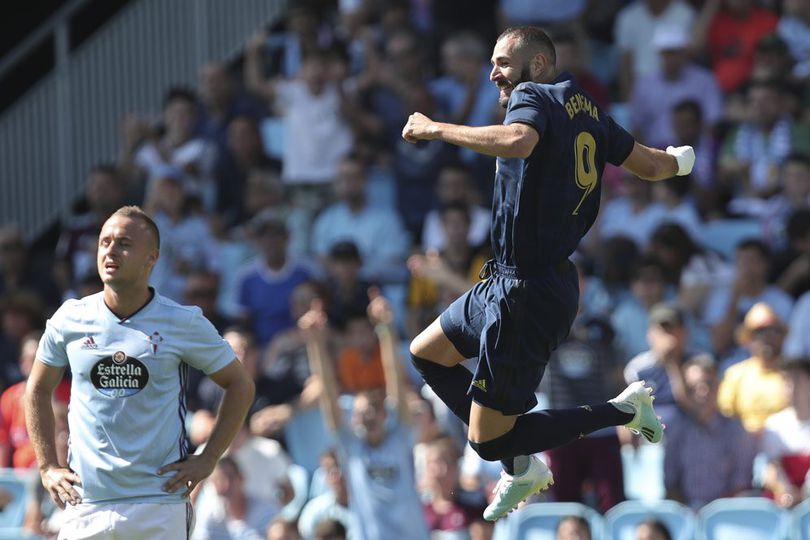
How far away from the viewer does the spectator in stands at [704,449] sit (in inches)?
412

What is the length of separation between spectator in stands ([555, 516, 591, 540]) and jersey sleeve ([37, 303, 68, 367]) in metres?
3.89

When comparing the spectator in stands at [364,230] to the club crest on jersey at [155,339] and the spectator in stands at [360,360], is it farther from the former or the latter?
the club crest on jersey at [155,339]

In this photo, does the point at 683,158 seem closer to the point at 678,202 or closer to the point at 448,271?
the point at 448,271

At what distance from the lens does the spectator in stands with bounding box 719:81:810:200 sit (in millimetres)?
13148

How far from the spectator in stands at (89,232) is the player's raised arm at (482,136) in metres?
8.34

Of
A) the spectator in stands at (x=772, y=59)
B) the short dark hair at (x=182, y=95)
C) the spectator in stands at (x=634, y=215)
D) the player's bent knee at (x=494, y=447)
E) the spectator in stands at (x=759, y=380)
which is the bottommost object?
the player's bent knee at (x=494, y=447)

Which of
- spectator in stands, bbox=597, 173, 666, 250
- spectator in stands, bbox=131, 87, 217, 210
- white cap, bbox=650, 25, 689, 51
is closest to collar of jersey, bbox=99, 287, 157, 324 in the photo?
spectator in stands, bbox=597, 173, 666, 250

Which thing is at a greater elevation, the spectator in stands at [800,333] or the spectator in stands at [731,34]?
the spectator in stands at [731,34]

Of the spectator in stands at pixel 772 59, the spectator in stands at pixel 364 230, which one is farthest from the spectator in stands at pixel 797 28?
the spectator in stands at pixel 364 230

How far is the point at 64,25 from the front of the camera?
55.0 feet

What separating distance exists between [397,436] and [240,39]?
7308mm

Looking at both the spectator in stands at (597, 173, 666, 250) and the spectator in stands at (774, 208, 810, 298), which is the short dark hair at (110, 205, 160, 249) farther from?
the spectator in stands at (774, 208, 810, 298)

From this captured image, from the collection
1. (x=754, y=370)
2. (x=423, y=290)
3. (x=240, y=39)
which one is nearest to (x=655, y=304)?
(x=754, y=370)

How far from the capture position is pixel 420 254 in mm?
13484
